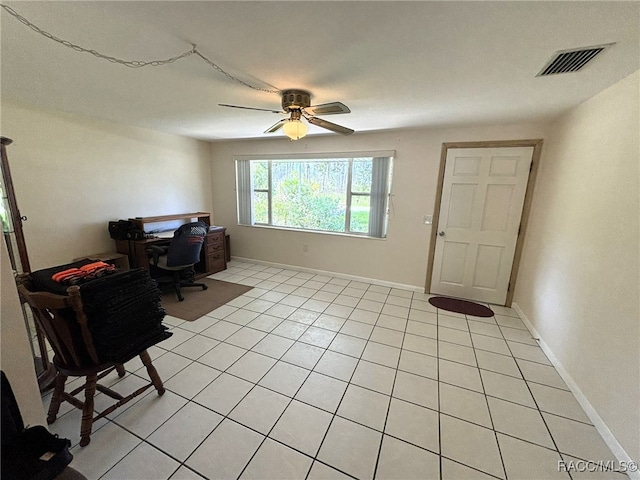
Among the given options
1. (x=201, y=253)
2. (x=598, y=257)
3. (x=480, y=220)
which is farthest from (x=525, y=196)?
(x=201, y=253)

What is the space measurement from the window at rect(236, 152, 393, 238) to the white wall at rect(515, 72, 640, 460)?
192 centimetres

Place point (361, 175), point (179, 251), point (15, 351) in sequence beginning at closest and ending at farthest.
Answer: point (15, 351) → point (179, 251) → point (361, 175)

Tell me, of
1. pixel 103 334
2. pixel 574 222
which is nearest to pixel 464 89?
pixel 574 222

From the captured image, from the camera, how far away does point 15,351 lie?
1.12 meters

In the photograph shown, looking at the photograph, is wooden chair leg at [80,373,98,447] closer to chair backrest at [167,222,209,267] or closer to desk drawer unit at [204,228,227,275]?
chair backrest at [167,222,209,267]

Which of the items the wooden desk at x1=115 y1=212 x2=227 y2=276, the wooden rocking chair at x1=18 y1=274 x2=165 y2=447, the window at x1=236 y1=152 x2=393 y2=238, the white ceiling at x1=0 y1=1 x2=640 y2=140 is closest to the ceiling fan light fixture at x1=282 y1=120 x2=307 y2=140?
the white ceiling at x1=0 y1=1 x2=640 y2=140

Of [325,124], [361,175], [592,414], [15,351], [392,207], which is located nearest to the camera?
[15,351]

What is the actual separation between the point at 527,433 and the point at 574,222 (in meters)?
1.73

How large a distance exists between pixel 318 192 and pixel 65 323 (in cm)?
352

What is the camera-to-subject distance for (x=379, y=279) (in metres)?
4.05

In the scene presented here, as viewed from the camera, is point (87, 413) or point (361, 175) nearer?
point (87, 413)

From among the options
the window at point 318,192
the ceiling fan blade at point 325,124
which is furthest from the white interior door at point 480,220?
the ceiling fan blade at point 325,124

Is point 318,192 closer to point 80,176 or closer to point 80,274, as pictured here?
point 80,176

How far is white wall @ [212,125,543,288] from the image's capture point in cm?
345
